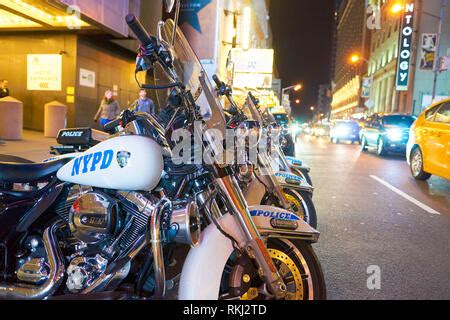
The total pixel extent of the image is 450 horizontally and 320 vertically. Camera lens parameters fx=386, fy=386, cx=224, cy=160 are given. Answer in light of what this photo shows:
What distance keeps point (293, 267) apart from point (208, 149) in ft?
3.16

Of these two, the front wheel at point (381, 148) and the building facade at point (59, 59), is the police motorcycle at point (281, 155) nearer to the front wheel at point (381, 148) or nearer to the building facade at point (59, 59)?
the front wheel at point (381, 148)

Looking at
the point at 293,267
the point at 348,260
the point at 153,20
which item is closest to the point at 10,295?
the point at 293,267

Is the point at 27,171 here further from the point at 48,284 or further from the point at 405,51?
the point at 405,51

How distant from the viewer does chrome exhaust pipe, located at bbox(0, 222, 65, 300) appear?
96.1 inches

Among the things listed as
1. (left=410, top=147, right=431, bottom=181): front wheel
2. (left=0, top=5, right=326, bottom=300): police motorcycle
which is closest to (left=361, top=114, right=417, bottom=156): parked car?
(left=410, top=147, right=431, bottom=181): front wheel

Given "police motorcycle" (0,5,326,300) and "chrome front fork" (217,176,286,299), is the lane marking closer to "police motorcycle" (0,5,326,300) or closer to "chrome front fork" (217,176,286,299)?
"police motorcycle" (0,5,326,300)

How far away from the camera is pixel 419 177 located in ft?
30.3

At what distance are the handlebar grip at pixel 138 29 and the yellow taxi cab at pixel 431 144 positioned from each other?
7256mm

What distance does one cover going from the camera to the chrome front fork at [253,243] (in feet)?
7.72

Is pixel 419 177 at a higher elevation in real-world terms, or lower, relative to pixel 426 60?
lower

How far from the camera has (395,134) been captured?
14992mm

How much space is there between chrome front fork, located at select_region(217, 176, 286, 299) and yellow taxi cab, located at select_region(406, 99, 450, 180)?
669 centimetres
